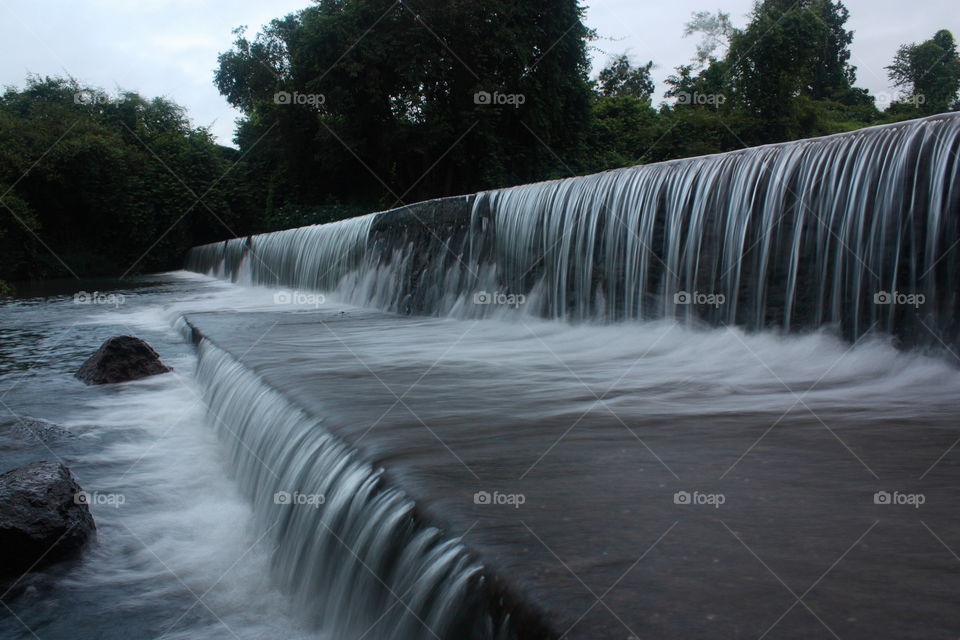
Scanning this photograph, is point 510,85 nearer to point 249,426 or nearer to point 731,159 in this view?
point 731,159

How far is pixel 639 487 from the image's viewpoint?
6.20 ft

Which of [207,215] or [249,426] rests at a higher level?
[207,215]

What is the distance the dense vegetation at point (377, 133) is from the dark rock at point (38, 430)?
1995 centimetres

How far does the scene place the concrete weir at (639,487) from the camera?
50.1 inches

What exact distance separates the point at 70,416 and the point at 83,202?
26.0 m

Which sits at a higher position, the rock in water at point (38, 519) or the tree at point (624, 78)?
the tree at point (624, 78)

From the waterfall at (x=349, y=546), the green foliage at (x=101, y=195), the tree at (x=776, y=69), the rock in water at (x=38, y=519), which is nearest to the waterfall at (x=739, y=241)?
the waterfall at (x=349, y=546)

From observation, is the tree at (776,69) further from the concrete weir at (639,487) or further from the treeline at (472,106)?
the concrete weir at (639,487)

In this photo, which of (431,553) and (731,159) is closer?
(431,553)

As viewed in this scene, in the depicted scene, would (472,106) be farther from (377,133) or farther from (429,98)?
(377,133)

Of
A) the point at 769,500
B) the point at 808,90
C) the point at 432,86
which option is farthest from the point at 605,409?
the point at 808,90

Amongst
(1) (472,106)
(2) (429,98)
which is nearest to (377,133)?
(2) (429,98)

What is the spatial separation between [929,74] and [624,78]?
21572 millimetres

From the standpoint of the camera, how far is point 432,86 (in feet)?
78.5
